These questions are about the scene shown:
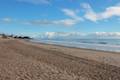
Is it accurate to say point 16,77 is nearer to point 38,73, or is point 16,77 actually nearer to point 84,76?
point 38,73

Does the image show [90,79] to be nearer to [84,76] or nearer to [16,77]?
[84,76]

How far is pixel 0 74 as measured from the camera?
10.5 m

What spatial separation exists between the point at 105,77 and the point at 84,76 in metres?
1.10

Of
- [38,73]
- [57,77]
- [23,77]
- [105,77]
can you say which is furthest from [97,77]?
[23,77]

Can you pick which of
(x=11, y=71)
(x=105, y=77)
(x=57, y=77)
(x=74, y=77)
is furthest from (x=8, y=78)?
(x=105, y=77)

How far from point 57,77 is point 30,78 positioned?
1.29 m

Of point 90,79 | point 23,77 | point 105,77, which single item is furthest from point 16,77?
point 105,77

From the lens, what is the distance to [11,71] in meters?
11.4

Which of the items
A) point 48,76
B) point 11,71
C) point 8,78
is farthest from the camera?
point 11,71

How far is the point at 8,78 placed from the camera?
9844 millimetres

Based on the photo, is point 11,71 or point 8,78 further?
point 11,71

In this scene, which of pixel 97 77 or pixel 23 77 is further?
pixel 97 77

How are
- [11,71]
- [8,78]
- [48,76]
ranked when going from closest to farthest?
[8,78] → [48,76] → [11,71]

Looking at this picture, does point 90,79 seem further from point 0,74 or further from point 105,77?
point 0,74
